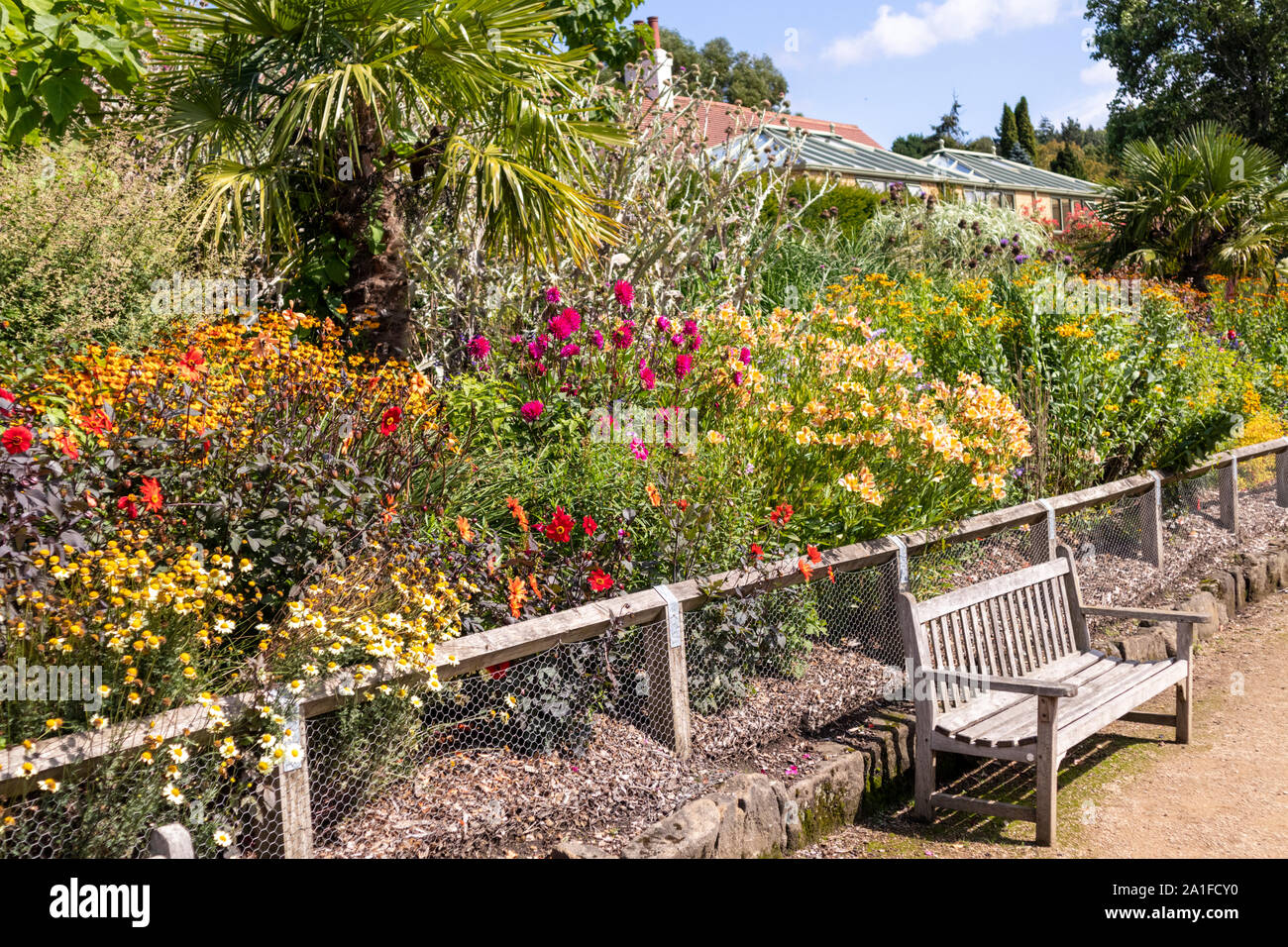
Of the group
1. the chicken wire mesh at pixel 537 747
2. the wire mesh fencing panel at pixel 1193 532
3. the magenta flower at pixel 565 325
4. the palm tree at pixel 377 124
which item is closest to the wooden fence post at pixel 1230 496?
the wire mesh fencing panel at pixel 1193 532

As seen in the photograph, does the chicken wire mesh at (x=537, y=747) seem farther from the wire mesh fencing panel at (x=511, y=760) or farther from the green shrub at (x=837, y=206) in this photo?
the green shrub at (x=837, y=206)

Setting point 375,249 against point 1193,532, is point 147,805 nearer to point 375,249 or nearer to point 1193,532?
point 375,249

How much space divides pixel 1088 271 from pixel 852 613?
11.4 m

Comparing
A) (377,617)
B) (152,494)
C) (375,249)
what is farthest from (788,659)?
(375,249)

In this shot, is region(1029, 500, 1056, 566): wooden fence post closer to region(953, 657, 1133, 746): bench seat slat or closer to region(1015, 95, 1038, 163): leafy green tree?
region(953, 657, 1133, 746): bench seat slat

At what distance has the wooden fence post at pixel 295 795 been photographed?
266 cm

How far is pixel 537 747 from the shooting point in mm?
3439

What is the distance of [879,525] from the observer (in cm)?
479

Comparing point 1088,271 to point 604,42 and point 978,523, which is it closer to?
point 604,42

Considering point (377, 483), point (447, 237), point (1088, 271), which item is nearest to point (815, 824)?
point (377, 483)

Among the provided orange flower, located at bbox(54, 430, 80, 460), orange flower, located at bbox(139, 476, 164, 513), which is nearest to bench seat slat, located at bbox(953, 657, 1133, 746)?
orange flower, located at bbox(139, 476, 164, 513)

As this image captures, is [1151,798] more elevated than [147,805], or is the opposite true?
[147,805]

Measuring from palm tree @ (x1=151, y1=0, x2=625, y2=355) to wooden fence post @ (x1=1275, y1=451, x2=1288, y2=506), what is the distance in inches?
279

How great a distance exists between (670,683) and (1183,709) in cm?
258
